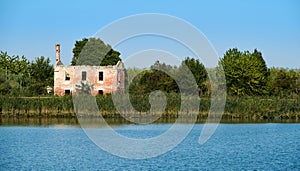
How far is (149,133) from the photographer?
102 feet

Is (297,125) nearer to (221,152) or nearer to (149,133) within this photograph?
(149,133)

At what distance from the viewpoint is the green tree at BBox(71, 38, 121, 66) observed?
6756 cm

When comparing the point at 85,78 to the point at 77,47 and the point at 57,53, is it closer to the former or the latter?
the point at 57,53

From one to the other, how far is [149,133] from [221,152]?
8165mm

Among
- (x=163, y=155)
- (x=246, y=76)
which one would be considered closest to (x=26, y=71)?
(x=246, y=76)

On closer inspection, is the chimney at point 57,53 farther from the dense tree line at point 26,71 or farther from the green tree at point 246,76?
the green tree at point 246,76

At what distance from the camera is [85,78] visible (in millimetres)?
53531

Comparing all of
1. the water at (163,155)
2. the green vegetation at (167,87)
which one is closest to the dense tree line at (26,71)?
the green vegetation at (167,87)

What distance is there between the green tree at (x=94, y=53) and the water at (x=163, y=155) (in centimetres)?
3420

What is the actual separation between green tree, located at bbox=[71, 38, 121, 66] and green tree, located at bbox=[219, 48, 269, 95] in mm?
15034

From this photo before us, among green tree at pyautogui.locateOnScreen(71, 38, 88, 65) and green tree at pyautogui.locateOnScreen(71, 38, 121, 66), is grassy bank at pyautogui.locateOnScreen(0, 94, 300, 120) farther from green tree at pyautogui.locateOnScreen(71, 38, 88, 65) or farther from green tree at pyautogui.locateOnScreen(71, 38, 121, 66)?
green tree at pyautogui.locateOnScreen(71, 38, 88, 65)

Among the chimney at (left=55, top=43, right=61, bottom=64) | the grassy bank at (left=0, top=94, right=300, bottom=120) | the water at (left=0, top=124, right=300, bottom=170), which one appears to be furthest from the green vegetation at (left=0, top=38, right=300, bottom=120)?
the water at (left=0, top=124, right=300, bottom=170)

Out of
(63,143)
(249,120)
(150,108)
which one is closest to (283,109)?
(249,120)

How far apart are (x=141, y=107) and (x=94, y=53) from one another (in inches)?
1075
